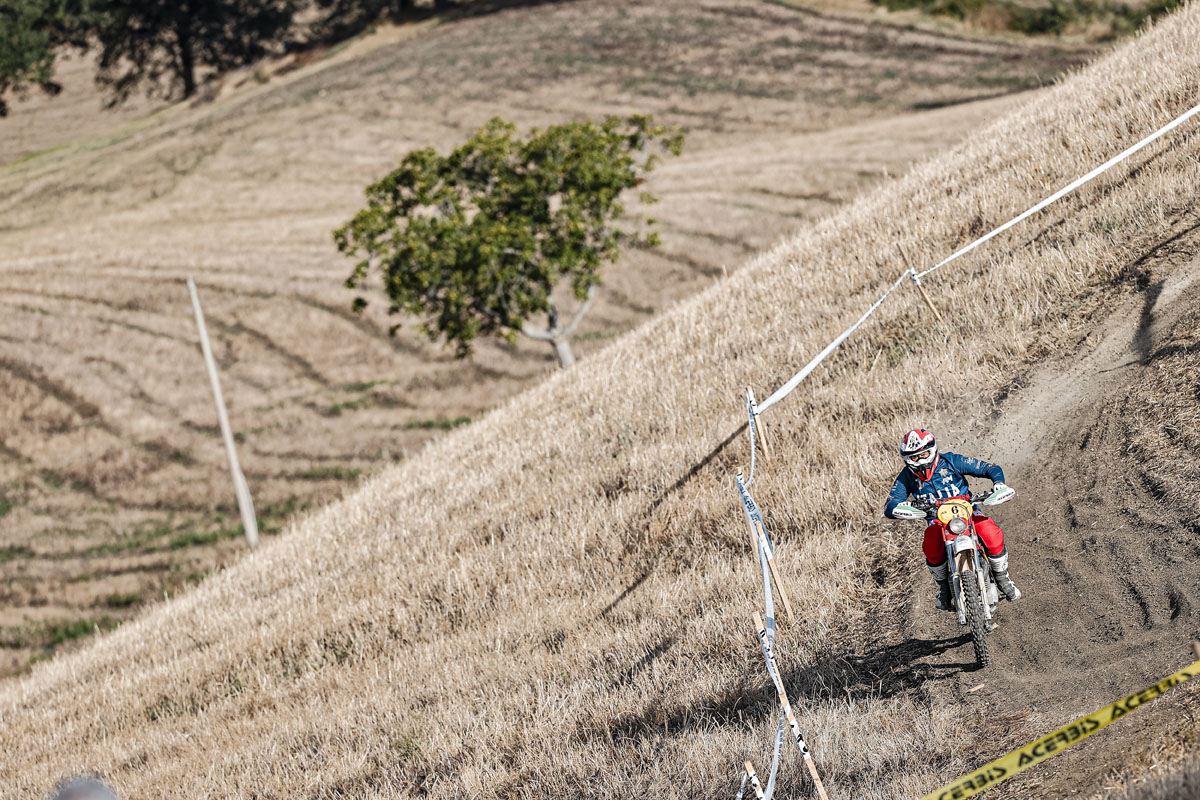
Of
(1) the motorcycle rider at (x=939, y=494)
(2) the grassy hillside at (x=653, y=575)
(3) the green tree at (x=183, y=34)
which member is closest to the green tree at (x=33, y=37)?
(3) the green tree at (x=183, y=34)

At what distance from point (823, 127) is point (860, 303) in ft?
145

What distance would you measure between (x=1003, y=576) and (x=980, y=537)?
335 mm

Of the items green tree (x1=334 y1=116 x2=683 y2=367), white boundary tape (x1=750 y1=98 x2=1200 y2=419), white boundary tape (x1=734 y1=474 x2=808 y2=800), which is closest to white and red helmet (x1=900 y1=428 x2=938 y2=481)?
white boundary tape (x1=734 y1=474 x2=808 y2=800)

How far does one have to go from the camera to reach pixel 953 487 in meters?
6.88

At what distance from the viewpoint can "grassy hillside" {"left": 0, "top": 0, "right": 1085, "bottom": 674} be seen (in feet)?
93.0

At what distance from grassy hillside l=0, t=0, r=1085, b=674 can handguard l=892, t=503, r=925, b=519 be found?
12.6m

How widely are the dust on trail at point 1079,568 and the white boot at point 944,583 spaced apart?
42 centimetres

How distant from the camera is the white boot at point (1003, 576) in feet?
22.0

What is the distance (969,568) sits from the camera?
21.3 feet

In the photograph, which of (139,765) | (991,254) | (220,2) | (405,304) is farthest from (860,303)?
(220,2)

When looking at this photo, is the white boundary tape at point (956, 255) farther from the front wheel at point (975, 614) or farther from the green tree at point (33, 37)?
the green tree at point (33, 37)

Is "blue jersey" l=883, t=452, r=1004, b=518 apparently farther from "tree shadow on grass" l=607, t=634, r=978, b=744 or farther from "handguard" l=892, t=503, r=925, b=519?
"tree shadow on grass" l=607, t=634, r=978, b=744

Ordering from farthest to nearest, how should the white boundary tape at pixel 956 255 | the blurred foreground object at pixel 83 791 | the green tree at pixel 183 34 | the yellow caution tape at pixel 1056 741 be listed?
the green tree at pixel 183 34
the white boundary tape at pixel 956 255
the yellow caution tape at pixel 1056 741
the blurred foreground object at pixel 83 791

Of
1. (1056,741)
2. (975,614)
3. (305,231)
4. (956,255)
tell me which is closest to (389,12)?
(305,231)
